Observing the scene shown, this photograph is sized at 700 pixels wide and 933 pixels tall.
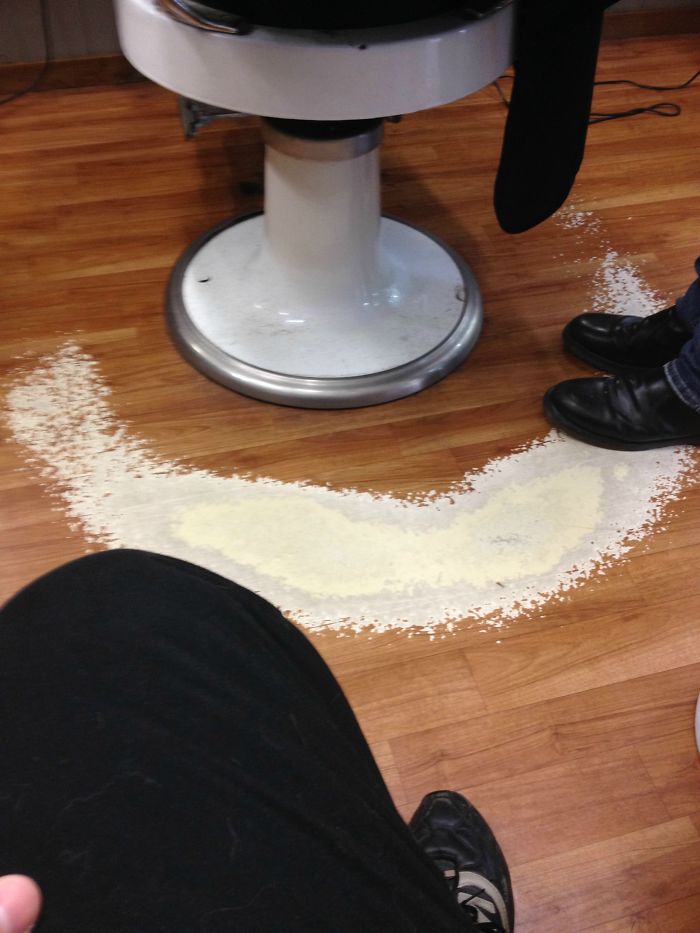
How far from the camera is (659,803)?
80 cm

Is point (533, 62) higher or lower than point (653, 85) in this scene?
higher

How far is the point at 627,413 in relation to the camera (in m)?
1.09

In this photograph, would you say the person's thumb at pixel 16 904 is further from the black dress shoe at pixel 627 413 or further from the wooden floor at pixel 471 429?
the black dress shoe at pixel 627 413

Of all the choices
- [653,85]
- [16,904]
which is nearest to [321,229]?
[16,904]

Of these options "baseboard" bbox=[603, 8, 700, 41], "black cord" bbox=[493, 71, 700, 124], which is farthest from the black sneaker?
"baseboard" bbox=[603, 8, 700, 41]

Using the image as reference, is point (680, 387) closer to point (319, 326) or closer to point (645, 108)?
point (319, 326)

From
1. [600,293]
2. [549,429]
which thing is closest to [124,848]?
[549,429]

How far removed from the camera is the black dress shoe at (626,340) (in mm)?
1171

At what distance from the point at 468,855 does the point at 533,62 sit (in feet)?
2.49

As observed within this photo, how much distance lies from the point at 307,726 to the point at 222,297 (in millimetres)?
852

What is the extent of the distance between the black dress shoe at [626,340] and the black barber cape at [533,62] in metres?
0.41

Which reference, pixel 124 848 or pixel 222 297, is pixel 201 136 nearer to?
pixel 222 297

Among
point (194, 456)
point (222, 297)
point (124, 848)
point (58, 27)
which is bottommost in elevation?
point (194, 456)

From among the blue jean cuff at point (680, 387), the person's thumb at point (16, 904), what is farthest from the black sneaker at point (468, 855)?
the blue jean cuff at point (680, 387)
